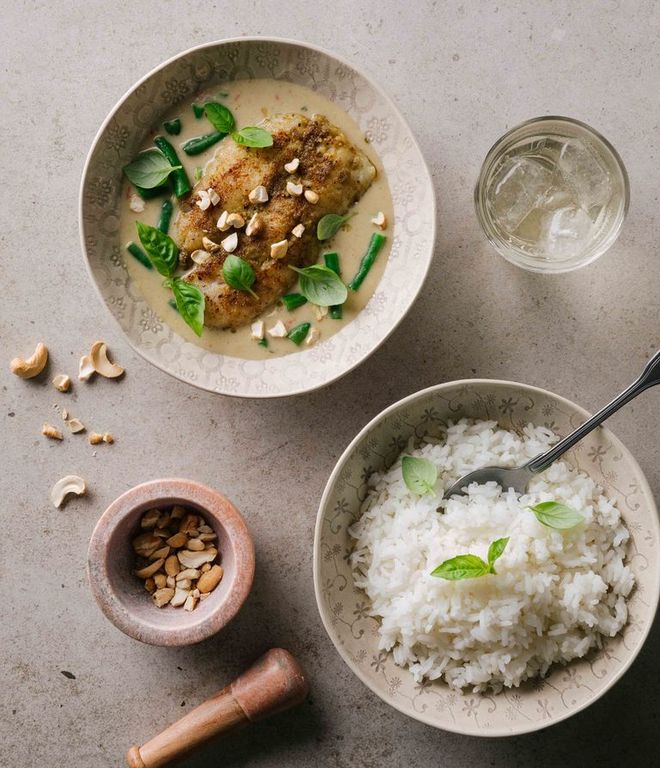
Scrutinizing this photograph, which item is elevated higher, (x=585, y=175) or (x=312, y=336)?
(x=585, y=175)

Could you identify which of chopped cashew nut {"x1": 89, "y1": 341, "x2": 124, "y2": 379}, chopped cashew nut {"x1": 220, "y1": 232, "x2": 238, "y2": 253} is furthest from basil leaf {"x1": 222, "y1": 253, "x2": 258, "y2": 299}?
chopped cashew nut {"x1": 89, "y1": 341, "x2": 124, "y2": 379}

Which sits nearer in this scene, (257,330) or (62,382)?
(257,330)

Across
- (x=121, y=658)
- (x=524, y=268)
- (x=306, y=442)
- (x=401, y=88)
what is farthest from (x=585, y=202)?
(x=121, y=658)

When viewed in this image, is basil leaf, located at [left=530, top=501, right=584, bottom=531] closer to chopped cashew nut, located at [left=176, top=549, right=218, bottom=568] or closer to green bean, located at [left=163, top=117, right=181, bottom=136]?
chopped cashew nut, located at [left=176, top=549, right=218, bottom=568]

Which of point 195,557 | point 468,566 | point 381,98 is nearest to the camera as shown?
point 468,566

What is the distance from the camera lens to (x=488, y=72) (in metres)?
1.91

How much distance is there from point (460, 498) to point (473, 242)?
2.19 feet

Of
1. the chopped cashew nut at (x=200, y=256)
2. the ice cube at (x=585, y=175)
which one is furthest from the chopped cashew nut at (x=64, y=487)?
the ice cube at (x=585, y=175)

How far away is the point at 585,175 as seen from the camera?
182 cm

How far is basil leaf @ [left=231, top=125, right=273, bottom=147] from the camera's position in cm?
173

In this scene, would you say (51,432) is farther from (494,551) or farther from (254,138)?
(494,551)

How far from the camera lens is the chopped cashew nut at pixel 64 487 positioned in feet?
6.39

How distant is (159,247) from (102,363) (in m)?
0.37

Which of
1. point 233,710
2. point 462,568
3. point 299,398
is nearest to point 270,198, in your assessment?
point 299,398
